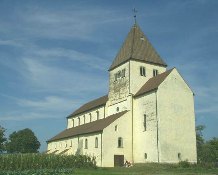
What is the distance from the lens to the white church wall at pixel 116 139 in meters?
46.1

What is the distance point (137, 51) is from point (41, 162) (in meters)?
23.2

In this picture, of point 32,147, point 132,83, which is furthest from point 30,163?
point 32,147

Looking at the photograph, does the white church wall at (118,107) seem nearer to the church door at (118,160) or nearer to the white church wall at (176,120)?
the white church wall at (176,120)

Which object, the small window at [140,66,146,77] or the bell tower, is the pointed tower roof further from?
the small window at [140,66,146,77]

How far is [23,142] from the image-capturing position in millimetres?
96375

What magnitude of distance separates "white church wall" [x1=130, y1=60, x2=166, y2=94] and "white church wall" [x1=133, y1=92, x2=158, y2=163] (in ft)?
7.88

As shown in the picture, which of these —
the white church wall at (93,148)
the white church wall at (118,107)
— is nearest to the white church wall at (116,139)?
the white church wall at (93,148)

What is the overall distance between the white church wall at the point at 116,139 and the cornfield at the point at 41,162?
261cm

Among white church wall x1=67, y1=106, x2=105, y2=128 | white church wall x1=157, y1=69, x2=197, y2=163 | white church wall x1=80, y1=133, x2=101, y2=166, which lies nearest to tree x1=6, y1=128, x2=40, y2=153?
white church wall x1=67, y1=106, x2=105, y2=128

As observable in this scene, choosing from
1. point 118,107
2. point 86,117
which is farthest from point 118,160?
point 86,117

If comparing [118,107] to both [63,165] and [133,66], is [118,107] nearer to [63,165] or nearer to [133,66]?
[133,66]

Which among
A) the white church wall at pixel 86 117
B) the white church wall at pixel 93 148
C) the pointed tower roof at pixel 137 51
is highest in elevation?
the pointed tower roof at pixel 137 51

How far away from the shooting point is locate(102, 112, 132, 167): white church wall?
46125mm

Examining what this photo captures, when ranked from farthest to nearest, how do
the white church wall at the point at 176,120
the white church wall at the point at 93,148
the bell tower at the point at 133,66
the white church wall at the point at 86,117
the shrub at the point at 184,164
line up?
1. the white church wall at the point at 86,117
2. the bell tower at the point at 133,66
3. the white church wall at the point at 93,148
4. the white church wall at the point at 176,120
5. the shrub at the point at 184,164
